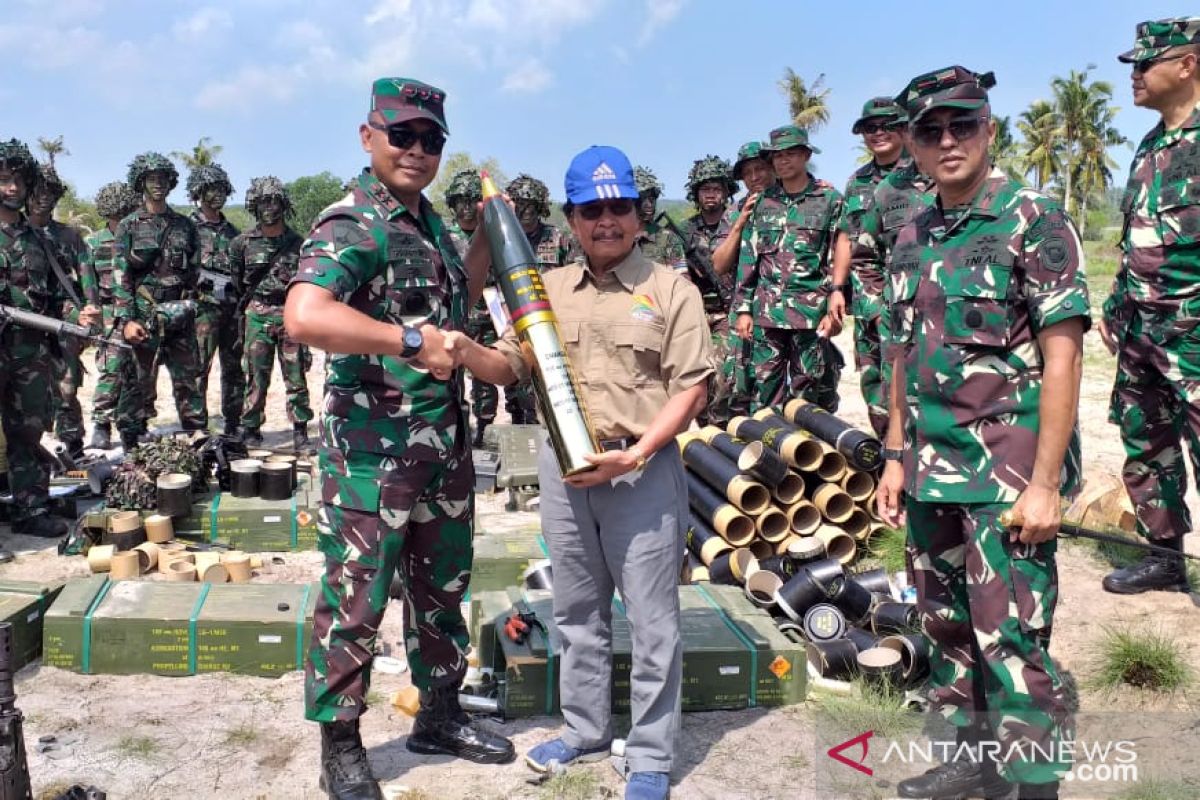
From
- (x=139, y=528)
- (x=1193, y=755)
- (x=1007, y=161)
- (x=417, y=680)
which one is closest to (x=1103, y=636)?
(x=1193, y=755)

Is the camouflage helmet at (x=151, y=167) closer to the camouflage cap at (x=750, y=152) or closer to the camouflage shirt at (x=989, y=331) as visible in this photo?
the camouflage cap at (x=750, y=152)

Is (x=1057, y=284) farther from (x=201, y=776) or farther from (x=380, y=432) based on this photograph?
(x=201, y=776)

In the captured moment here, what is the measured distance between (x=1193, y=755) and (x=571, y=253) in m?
7.79

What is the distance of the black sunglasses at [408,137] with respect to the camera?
11.4 feet

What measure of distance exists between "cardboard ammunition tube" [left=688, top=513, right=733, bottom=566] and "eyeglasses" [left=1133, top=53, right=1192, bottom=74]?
381 cm

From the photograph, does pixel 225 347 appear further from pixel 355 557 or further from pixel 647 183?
pixel 355 557

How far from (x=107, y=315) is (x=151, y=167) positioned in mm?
1746

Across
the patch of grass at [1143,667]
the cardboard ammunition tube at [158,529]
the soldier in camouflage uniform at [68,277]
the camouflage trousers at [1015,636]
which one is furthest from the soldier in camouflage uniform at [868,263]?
the soldier in camouflage uniform at [68,277]

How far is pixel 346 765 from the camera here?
3.68 m

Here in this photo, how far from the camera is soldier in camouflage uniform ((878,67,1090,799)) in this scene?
122 inches

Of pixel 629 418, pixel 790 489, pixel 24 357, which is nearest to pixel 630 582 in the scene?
pixel 629 418

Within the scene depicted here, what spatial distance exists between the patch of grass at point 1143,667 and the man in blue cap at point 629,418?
2555 mm

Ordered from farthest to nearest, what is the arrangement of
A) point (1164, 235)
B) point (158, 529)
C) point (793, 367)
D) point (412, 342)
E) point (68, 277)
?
point (68, 277) → point (793, 367) → point (158, 529) → point (1164, 235) → point (412, 342)

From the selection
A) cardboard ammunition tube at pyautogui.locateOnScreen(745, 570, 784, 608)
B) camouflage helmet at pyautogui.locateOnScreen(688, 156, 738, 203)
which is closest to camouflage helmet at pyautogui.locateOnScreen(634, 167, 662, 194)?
camouflage helmet at pyautogui.locateOnScreen(688, 156, 738, 203)
